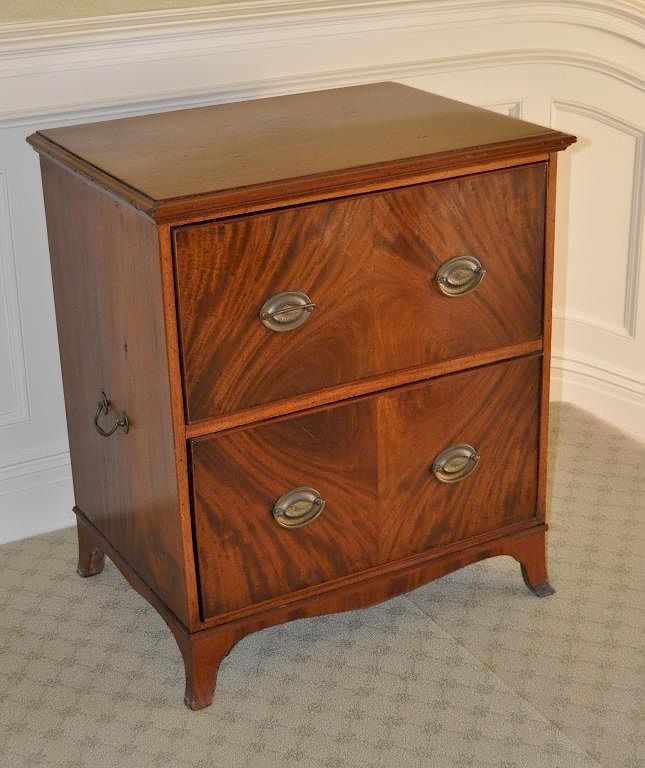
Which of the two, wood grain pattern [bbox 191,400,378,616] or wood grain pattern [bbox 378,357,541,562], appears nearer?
wood grain pattern [bbox 191,400,378,616]

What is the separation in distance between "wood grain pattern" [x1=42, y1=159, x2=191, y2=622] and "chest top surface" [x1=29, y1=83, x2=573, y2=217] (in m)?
0.05

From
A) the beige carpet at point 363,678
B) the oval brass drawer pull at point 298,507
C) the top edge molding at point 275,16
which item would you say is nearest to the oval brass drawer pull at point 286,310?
the oval brass drawer pull at point 298,507

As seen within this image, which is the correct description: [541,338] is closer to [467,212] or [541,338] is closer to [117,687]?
[467,212]

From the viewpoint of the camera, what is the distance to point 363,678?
6.20 ft

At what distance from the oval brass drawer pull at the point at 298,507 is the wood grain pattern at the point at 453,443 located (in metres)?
0.11

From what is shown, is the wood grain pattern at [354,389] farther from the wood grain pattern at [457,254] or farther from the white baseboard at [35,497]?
the white baseboard at [35,497]

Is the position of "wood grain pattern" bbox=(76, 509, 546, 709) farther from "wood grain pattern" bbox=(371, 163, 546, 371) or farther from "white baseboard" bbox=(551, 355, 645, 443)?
"white baseboard" bbox=(551, 355, 645, 443)

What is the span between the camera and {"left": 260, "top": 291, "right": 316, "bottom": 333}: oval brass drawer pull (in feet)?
5.41

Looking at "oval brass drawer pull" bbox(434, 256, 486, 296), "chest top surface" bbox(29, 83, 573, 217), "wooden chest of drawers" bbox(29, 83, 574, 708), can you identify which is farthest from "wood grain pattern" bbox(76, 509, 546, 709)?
"chest top surface" bbox(29, 83, 573, 217)

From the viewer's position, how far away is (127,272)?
1.68 meters

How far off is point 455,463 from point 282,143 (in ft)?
1.87

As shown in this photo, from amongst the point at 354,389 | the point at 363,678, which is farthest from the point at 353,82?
the point at 363,678

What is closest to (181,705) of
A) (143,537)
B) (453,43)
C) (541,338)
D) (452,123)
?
(143,537)

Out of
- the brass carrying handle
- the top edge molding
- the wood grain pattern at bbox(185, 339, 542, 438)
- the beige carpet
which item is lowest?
the beige carpet
